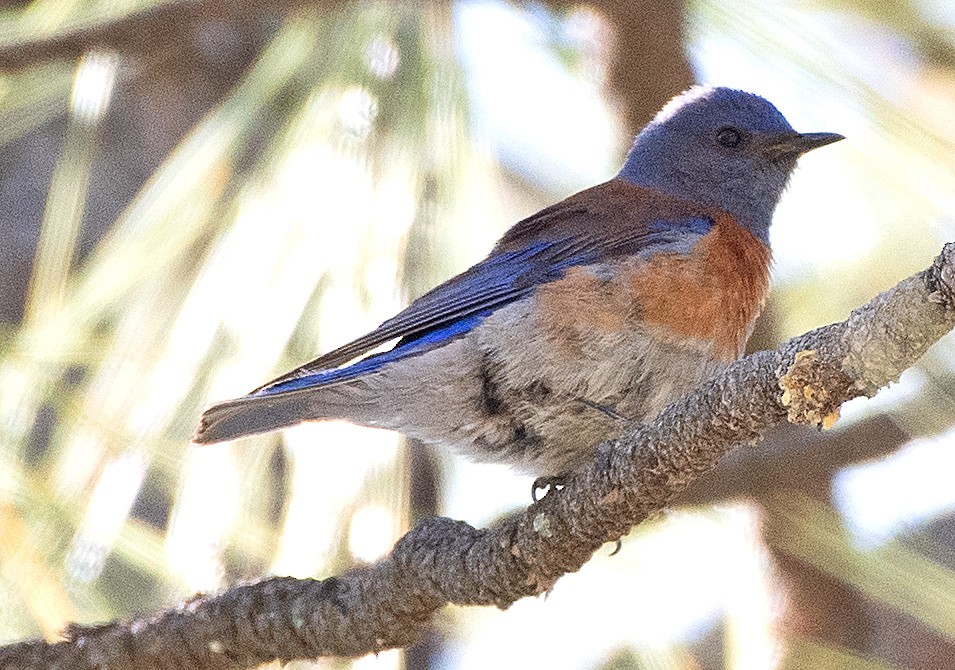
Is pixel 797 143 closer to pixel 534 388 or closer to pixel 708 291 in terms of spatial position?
pixel 708 291

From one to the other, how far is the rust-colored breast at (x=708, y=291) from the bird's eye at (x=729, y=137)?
0.69 metres

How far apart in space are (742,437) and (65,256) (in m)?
1.88

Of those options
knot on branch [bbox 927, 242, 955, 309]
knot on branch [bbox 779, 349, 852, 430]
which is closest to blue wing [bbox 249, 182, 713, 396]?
knot on branch [bbox 779, 349, 852, 430]

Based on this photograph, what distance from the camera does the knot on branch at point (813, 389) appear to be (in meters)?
1.91

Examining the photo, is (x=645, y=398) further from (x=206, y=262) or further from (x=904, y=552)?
(x=206, y=262)

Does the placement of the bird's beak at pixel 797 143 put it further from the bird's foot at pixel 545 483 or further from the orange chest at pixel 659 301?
the bird's foot at pixel 545 483

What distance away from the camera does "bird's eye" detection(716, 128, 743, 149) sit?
408 cm

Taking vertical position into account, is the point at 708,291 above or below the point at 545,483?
above

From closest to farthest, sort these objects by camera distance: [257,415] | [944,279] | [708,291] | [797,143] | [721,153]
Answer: [944,279] → [257,415] → [708,291] → [797,143] → [721,153]

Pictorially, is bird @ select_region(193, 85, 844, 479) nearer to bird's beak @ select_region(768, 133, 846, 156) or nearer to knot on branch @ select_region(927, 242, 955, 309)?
bird's beak @ select_region(768, 133, 846, 156)

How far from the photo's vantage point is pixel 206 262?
3.28 meters

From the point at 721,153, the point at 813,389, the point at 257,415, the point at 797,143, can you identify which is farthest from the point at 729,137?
the point at 813,389

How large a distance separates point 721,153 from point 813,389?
2.25 meters

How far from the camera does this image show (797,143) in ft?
12.6
